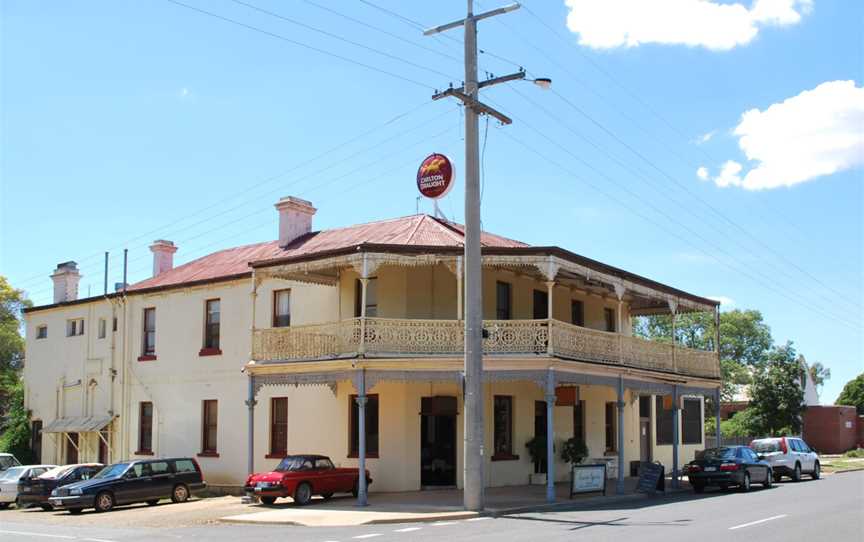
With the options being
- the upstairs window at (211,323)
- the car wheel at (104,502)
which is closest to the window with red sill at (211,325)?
the upstairs window at (211,323)

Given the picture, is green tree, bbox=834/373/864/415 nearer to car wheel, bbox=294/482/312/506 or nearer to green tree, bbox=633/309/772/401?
green tree, bbox=633/309/772/401

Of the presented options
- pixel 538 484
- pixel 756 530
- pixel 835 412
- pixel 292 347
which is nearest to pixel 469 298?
pixel 292 347

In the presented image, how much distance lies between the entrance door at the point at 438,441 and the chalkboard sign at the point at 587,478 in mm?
4316

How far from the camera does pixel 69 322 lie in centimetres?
3638

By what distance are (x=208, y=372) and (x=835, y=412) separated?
39406 millimetres

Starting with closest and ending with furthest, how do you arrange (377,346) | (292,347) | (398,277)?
(377,346) → (292,347) → (398,277)

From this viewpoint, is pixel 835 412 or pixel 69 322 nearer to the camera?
pixel 69 322

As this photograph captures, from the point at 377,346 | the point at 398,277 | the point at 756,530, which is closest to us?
the point at 756,530

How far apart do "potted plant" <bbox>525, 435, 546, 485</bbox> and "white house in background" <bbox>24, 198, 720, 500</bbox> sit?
172 mm

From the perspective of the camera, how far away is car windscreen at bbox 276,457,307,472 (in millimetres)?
23188

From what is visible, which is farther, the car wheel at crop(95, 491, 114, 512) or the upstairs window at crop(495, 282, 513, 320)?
the upstairs window at crop(495, 282, 513, 320)

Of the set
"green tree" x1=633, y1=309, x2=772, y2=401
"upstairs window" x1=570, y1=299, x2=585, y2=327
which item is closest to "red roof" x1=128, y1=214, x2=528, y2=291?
"upstairs window" x1=570, y1=299, x2=585, y2=327

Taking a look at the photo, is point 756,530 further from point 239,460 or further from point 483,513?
point 239,460

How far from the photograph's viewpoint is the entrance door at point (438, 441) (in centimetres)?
2623
